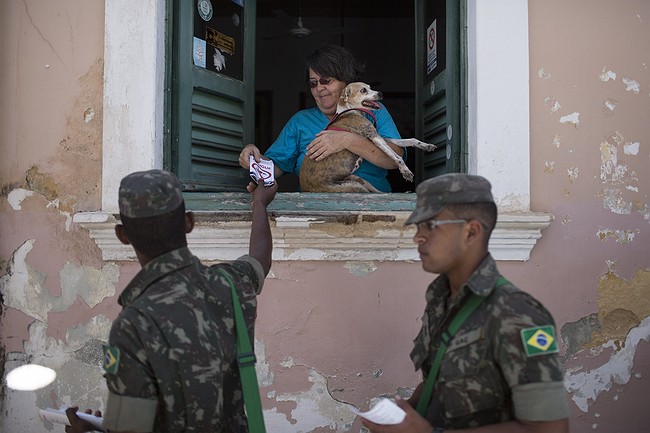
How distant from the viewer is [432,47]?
3.89 metres

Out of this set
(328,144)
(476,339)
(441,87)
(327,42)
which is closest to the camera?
(476,339)

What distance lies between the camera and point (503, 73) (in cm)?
344

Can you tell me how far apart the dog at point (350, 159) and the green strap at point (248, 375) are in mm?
1650

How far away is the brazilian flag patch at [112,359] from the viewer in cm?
185

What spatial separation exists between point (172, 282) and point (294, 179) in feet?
16.6

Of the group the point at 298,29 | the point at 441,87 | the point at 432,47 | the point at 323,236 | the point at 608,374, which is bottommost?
the point at 608,374

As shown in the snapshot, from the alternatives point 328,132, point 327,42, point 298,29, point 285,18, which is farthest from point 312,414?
point 327,42

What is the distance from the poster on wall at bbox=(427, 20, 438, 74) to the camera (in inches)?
151

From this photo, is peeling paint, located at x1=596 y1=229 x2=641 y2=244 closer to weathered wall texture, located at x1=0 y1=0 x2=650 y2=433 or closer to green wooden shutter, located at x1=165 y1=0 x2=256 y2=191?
weathered wall texture, located at x1=0 y1=0 x2=650 y2=433

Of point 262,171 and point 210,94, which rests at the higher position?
point 210,94

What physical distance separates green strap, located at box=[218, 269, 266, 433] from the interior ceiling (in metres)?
4.57

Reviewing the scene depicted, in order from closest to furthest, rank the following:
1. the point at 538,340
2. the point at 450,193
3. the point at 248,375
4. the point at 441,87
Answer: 1. the point at 538,340
2. the point at 450,193
3. the point at 248,375
4. the point at 441,87

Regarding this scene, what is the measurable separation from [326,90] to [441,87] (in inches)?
23.9

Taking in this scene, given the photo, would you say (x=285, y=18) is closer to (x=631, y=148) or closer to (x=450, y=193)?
(x=631, y=148)
